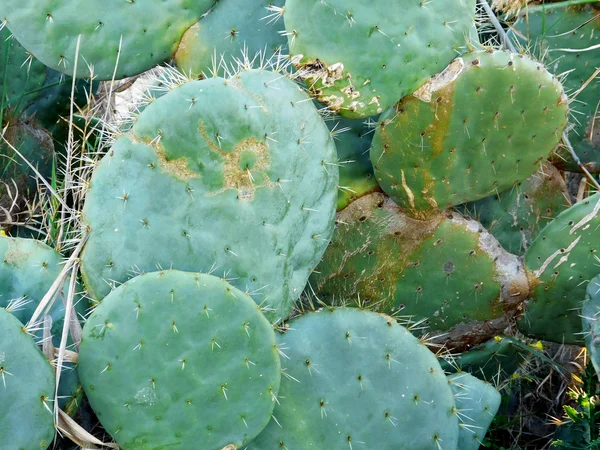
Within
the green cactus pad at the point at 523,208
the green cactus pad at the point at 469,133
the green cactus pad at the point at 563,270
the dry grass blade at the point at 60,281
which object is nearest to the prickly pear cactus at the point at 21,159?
the dry grass blade at the point at 60,281

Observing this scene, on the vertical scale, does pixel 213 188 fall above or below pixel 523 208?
above

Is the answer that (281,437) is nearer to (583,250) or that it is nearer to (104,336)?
(104,336)

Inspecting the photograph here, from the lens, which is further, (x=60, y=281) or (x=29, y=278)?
(x=29, y=278)

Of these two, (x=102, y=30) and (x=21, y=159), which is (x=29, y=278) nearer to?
(x=102, y=30)

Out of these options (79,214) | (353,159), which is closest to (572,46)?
(353,159)

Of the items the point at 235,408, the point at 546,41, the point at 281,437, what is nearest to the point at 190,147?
the point at 235,408

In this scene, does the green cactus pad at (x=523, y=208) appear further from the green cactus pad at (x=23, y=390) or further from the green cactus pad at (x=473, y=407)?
the green cactus pad at (x=23, y=390)
